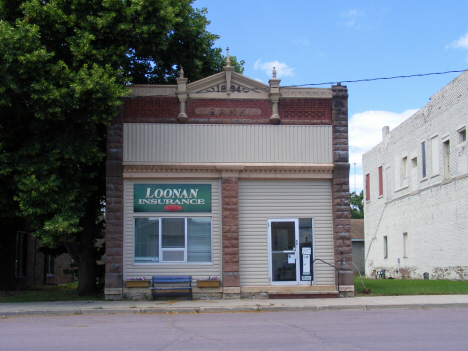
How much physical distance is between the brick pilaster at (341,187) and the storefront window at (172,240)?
4032mm

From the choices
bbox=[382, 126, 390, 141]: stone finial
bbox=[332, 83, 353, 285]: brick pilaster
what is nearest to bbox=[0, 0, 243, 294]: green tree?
bbox=[332, 83, 353, 285]: brick pilaster

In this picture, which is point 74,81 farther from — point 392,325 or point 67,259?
point 67,259

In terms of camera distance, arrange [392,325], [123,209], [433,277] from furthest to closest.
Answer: [433,277]
[123,209]
[392,325]

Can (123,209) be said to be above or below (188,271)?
above

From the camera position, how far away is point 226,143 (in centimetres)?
1667

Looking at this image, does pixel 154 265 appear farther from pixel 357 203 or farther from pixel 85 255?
pixel 357 203

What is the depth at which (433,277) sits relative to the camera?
26547mm

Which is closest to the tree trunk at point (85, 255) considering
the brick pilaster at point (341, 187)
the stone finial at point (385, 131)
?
the brick pilaster at point (341, 187)

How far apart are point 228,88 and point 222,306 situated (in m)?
6.82

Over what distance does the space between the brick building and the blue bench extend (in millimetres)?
371

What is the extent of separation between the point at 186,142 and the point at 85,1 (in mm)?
5031

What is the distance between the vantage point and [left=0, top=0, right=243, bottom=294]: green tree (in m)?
14.1

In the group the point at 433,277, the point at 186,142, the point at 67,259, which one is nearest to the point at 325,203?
the point at 186,142

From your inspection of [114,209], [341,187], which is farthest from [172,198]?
[341,187]
